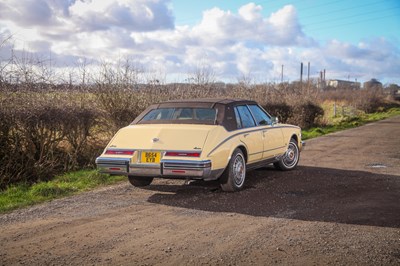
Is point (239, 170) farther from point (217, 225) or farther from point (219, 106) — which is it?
point (217, 225)

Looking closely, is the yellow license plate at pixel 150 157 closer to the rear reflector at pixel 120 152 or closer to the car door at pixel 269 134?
the rear reflector at pixel 120 152

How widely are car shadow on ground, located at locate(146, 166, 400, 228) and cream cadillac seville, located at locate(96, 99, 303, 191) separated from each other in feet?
1.33

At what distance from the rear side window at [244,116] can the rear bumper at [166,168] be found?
1.36m

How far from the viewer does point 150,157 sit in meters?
6.82

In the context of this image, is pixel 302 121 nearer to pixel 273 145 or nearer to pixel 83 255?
pixel 273 145

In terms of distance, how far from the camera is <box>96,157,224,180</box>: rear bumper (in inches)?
259

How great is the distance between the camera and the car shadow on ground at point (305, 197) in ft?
20.0

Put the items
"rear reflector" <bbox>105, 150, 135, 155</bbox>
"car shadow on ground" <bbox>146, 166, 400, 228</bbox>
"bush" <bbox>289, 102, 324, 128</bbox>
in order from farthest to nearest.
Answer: "bush" <bbox>289, 102, 324, 128</bbox>
"rear reflector" <bbox>105, 150, 135, 155</bbox>
"car shadow on ground" <bbox>146, 166, 400, 228</bbox>

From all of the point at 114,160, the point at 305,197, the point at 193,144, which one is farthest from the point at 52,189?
the point at 305,197

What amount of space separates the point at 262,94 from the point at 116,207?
1491 centimetres

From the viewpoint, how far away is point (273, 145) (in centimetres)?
889

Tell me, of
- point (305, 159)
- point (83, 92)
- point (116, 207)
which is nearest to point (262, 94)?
point (305, 159)

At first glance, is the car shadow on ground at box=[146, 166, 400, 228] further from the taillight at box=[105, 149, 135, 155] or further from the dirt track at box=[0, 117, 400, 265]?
the taillight at box=[105, 149, 135, 155]

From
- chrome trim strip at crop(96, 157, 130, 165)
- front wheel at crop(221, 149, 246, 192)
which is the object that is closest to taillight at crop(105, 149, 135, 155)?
chrome trim strip at crop(96, 157, 130, 165)
